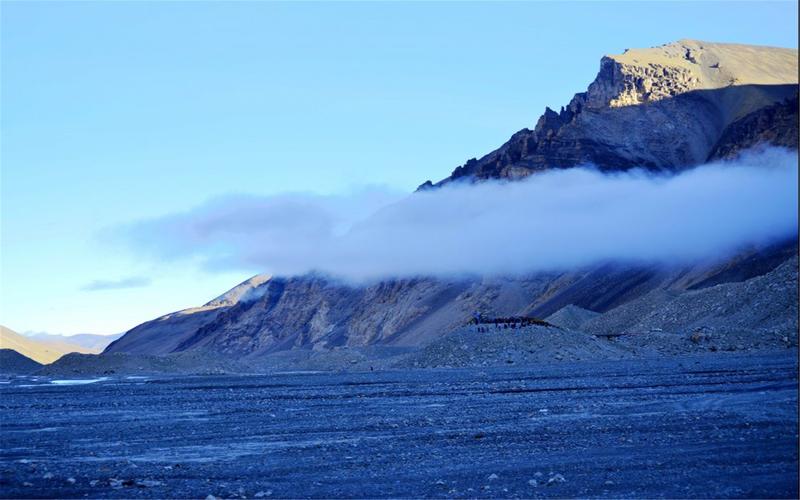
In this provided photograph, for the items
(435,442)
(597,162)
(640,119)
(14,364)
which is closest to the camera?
(435,442)

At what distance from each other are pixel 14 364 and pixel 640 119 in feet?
348

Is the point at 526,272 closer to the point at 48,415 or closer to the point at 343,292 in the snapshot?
the point at 343,292

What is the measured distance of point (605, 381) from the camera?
1624 inches

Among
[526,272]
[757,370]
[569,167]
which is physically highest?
[569,167]

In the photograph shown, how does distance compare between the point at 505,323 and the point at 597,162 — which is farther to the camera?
the point at 597,162

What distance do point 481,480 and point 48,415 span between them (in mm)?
23142

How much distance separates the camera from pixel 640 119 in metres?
159

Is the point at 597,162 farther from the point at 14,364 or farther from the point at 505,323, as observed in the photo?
the point at 14,364

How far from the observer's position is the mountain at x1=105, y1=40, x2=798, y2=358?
12331cm

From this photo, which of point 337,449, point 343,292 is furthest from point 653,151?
point 337,449

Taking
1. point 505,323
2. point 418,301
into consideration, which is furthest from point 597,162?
A: point 505,323

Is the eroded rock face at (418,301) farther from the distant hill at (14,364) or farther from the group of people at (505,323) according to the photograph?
the distant hill at (14,364)

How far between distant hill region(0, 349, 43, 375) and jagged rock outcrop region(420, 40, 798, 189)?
83470mm

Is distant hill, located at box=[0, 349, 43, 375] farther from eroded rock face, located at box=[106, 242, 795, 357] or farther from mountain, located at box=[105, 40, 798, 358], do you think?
mountain, located at box=[105, 40, 798, 358]
